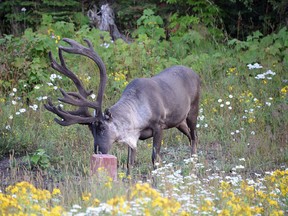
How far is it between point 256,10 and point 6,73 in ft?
19.2

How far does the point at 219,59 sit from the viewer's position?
15.2 m

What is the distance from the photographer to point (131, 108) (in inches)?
404

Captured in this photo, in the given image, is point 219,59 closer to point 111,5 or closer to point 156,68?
point 156,68

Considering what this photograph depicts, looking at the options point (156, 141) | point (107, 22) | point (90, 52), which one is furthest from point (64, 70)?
point (107, 22)

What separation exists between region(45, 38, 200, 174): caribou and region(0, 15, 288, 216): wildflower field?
0.42 metres

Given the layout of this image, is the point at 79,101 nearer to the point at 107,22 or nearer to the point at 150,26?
the point at 150,26

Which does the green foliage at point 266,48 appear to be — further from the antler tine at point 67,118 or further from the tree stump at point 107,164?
the tree stump at point 107,164

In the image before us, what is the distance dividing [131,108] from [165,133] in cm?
226

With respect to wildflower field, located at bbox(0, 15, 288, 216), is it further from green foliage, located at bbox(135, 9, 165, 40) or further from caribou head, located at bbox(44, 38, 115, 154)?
caribou head, located at bbox(44, 38, 115, 154)

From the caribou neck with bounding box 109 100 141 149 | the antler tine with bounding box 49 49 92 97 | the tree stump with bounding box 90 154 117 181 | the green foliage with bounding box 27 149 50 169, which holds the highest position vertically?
the antler tine with bounding box 49 49 92 97

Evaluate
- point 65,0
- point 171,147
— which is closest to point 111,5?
point 65,0

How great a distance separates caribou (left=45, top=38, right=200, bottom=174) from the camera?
986 cm

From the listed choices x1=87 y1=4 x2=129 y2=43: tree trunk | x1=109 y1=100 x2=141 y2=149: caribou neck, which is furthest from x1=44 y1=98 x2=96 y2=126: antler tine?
x1=87 y1=4 x2=129 y2=43: tree trunk

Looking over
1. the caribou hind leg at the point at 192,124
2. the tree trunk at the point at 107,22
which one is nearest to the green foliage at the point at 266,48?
the tree trunk at the point at 107,22
